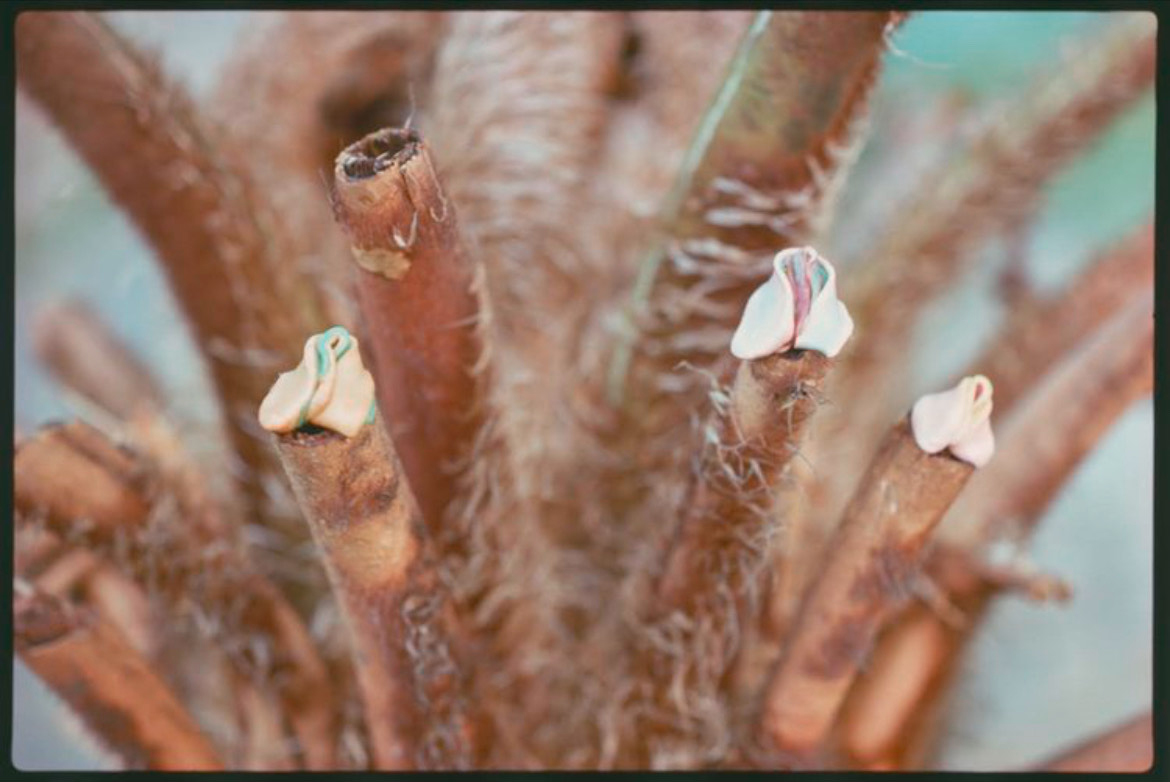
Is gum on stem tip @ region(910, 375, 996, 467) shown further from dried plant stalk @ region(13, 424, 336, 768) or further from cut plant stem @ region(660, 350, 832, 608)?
dried plant stalk @ region(13, 424, 336, 768)

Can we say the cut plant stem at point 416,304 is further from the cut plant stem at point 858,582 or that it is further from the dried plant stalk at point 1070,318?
the dried plant stalk at point 1070,318

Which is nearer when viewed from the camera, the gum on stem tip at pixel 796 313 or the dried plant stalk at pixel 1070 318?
the gum on stem tip at pixel 796 313

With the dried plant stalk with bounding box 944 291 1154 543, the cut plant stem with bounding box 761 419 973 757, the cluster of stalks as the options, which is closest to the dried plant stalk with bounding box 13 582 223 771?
the cluster of stalks

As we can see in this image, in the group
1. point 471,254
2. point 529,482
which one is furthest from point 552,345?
point 471,254

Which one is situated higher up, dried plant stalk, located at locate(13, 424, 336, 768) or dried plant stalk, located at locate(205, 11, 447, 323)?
dried plant stalk, located at locate(205, 11, 447, 323)

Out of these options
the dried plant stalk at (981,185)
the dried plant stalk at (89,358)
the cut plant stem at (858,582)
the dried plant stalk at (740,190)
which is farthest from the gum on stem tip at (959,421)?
the dried plant stalk at (89,358)

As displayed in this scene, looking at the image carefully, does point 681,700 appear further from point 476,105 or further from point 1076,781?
point 476,105
